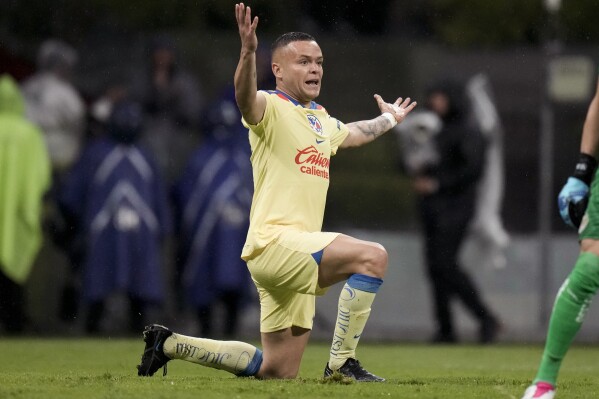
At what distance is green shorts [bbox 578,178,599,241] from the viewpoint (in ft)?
20.4

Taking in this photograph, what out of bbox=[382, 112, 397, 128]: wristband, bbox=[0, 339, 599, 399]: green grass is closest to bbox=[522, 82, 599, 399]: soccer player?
bbox=[0, 339, 599, 399]: green grass

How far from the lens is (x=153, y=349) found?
7953mm

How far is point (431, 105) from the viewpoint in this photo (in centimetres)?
1431

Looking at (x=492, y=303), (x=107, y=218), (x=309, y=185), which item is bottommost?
(x=492, y=303)

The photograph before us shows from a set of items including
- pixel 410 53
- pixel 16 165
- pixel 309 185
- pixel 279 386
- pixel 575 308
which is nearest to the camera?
pixel 575 308

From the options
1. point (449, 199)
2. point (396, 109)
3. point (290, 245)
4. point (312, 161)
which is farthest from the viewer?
point (449, 199)

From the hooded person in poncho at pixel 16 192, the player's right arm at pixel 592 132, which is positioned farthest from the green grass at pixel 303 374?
the player's right arm at pixel 592 132

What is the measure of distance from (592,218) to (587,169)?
14.4 inches

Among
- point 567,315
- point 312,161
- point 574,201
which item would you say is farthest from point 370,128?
point 567,315

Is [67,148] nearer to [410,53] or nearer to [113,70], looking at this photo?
[113,70]

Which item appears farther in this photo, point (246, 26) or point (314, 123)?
point (314, 123)

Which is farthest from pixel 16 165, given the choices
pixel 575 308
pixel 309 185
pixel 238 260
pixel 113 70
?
pixel 575 308

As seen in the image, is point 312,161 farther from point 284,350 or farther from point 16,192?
point 16,192

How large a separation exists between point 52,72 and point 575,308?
9207 mm
